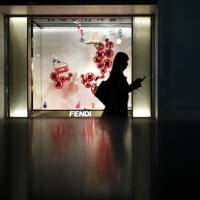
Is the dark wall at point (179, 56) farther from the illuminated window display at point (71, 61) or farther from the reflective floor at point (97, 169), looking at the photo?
the reflective floor at point (97, 169)

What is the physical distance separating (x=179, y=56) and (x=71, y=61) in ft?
6.77

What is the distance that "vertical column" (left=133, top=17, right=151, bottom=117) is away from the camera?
7.16 m

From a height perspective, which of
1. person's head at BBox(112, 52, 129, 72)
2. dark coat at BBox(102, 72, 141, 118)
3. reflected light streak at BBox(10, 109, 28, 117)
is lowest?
reflected light streak at BBox(10, 109, 28, 117)

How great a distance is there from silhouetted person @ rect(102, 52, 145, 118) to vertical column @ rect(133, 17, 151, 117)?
4.15m

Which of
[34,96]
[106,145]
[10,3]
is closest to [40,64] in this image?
[34,96]

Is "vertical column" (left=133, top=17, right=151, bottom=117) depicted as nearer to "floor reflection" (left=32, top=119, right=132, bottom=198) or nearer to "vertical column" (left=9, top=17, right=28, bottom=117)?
"vertical column" (left=9, top=17, right=28, bottom=117)

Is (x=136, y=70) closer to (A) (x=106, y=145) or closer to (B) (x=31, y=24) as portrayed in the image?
(B) (x=31, y=24)

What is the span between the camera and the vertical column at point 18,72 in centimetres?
722

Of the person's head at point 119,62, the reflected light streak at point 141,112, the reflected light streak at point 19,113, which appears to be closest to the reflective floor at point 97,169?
the person's head at point 119,62

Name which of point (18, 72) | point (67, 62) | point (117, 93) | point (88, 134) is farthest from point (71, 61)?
point (88, 134)

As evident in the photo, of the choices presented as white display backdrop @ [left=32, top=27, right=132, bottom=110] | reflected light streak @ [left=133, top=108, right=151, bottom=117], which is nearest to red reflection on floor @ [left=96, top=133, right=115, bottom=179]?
reflected light streak @ [left=133, top=108, right=151, bottom=117]

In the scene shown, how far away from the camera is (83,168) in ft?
2.52

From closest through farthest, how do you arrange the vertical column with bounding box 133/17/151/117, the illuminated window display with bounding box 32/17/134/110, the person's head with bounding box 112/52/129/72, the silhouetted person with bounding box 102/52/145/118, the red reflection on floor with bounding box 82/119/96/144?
1. the red reflection on floor with bounding box 82/119/96/144
2. the silhouetted person with bounding box 102/52/145/118
3. the person's head with bounding box 112/52/129/72
4. the vertical column with bounding box 133/17/151/117
5. the illuminated window display with bounding box 32/17/134/110

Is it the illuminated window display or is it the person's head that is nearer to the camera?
the person's head
